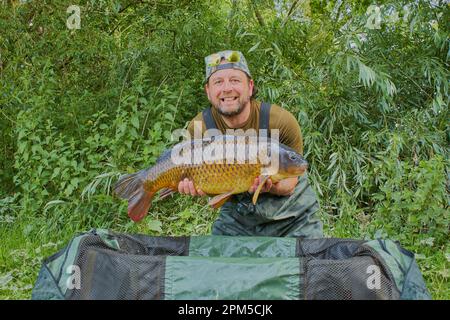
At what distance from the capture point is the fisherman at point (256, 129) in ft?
8.18

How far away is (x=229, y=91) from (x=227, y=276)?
0.88 meters

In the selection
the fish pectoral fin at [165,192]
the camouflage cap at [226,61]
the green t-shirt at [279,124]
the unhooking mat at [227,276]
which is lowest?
the unhooking mat at [227,276]

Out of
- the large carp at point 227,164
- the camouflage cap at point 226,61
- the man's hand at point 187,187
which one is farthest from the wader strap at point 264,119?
the man's hand at point 187,187

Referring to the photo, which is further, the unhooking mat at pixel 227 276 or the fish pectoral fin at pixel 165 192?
the fish pectoral fin at pixel 165 192

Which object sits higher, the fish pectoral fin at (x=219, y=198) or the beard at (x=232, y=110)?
the beard at (x=232, y=110)

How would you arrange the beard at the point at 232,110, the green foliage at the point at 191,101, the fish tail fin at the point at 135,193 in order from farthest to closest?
the green foliage at the point at 191,101
the beard at the point at 232,110
the fish tail fin at the point at 135,193

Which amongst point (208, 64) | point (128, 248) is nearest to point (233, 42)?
point (208, 64)

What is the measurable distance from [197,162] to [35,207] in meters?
1.53

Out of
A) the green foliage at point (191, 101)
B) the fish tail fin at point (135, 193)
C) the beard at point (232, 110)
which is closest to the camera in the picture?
the fish tail fin at point (135, 193)

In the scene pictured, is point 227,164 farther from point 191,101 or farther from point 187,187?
point 191,101

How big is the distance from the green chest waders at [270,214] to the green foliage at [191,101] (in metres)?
0.49

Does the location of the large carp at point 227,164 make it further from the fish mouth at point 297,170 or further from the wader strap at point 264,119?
the wader strap at point 264,119

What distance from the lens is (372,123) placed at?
3.57m

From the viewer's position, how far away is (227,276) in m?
1.85
